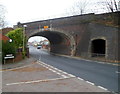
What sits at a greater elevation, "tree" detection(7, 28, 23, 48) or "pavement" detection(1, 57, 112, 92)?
"tree" detection(7, 28, 23, 48)

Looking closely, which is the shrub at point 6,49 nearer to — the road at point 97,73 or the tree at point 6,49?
the tree at point 6,49

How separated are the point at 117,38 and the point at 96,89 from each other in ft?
63.3

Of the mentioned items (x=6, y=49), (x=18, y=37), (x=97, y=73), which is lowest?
(x=97, y=73)

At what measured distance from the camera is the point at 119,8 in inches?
1309

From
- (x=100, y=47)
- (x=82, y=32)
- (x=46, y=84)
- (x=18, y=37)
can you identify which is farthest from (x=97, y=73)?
(x=82, y=32)

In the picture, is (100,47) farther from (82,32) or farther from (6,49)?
(6,49)

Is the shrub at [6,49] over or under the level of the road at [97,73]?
over

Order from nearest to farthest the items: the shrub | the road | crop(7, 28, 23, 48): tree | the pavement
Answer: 1. the pavement
2. the road
3. the shrub
4. crop(7, 28, 23, 48): tree

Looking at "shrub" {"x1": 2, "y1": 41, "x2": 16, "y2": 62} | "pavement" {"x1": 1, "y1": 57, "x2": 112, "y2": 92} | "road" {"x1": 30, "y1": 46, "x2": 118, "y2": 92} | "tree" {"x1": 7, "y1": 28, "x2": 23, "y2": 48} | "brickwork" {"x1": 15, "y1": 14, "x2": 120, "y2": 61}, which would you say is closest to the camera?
"pavement" {"x1": 1, "y1": 57, "x2": 112, "y2": 92}

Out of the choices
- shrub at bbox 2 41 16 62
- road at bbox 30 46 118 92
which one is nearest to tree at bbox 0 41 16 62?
shrub at bbox 2 41 16 62

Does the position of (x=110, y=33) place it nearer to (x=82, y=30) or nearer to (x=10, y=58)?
(x=82, y=30)

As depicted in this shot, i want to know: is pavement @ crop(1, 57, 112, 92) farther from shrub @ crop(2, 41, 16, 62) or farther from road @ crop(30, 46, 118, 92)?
shrub @ crop(2, 41, 16, 62)

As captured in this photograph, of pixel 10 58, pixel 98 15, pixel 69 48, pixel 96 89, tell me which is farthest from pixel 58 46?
pixel 96 89

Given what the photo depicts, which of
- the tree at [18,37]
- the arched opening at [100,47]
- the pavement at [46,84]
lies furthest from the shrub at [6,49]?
the arched opening at [100,47]
